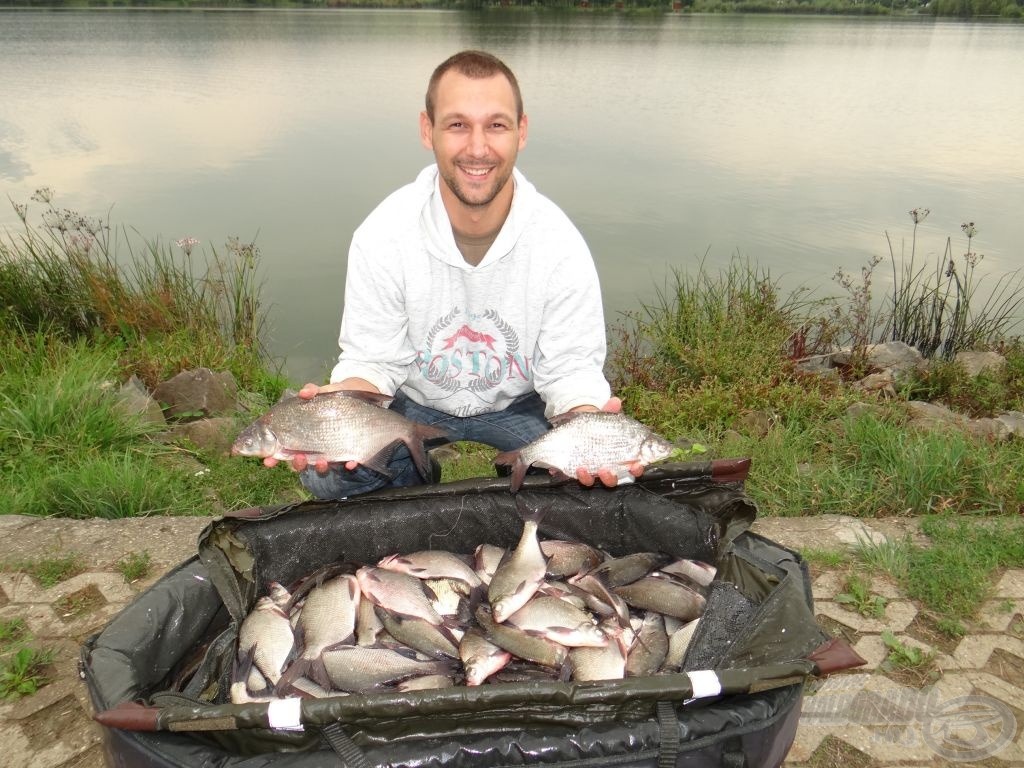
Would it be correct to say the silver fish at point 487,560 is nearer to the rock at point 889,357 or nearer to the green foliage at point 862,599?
the green foliage at point 862,599

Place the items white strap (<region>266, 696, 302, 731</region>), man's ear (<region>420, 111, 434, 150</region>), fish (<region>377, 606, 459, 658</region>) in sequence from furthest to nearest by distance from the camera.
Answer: man's ear (<region>420, 111, 434, 150</region>) < fish (<region>377, 606, 459, 658</region>) < white strap (<region>266, 696, 302, 731</region>)

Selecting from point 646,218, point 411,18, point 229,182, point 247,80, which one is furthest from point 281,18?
point 646,218

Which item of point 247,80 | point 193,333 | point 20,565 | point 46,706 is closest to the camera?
point 46,706

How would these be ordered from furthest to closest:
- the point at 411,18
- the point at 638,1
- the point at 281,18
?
the point at 638,1, the point at 411,18, the point at 281,18

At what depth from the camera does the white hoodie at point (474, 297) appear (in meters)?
2.80

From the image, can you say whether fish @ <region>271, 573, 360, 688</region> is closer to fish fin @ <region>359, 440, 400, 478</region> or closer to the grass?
fish fin @ <region>359, 440, 400, 478</region>

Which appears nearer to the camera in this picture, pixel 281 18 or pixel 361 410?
pixel 361 410

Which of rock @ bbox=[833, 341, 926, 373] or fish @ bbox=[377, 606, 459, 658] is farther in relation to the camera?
rock @ bbox=[833, 341, 926, 373]

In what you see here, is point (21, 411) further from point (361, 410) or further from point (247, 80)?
point (247, 80)

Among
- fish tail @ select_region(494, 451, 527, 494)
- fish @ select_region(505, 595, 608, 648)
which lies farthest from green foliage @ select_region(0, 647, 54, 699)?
fish tail @ select_region(494, 451, 527, 494)

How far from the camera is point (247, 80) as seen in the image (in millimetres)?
15141

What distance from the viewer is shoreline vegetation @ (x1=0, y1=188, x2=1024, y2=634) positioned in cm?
315

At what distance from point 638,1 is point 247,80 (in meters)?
25.3

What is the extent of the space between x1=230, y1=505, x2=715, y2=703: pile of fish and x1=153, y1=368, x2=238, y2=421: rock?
2408 mm
